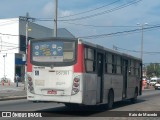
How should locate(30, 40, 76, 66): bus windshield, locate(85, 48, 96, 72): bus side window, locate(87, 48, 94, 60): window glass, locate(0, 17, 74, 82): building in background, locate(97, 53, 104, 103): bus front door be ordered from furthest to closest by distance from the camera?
1. locate(0, 17, 74, 82): building in background
2. locate(97, 53, 104, 103): bus front door
3. locate(87, 48, 94, 60): window glass
4. locate(85, 48, 96, 72): bus side window
5. locate(30, 40, 76, 66): bus windshield

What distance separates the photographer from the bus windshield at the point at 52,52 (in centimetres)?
1684

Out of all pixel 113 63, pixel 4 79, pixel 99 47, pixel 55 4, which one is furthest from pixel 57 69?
pixel 4 79

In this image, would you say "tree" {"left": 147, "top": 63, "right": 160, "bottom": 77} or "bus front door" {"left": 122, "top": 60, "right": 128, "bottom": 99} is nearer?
"bus front door" {"left": 122, "top": 60, "right": 128, "bottom": 99}

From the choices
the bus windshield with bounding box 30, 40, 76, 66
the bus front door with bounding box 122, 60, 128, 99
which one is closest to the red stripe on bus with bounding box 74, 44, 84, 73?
the bus windshield with bounding box 30, 40, 76, 66

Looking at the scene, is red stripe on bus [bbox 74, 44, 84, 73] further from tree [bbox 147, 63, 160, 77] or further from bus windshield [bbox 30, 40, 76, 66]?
tree [bbox 147, 63, 160, 77]

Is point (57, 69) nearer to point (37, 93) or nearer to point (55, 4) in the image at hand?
point (37, 93)

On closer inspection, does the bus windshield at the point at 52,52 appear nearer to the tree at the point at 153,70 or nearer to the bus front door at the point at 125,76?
the bus front door at the point at 125,76

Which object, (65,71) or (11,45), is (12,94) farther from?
(11,45)

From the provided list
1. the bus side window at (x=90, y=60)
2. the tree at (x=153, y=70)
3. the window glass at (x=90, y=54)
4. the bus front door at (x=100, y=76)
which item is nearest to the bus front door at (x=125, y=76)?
the bus front door at (x=100, y=76)

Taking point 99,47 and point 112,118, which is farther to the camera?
point 99,47

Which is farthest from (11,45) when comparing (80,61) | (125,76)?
(80,61)

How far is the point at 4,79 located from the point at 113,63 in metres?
49.2

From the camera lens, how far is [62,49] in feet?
55.7

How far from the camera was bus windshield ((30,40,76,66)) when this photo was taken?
16844mm
